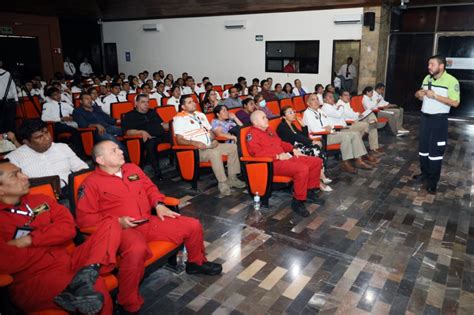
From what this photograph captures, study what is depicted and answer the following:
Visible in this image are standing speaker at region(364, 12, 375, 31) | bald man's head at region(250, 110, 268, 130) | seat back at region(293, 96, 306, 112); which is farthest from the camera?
standing speaker at region(364, 12, 375, 31)

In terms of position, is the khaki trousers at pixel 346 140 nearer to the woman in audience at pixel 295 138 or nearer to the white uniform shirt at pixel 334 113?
the white uniform shirt at pixel 334 113

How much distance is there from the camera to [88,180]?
2410mm

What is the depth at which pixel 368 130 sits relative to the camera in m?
5.93

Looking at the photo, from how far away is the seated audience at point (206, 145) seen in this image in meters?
4.40

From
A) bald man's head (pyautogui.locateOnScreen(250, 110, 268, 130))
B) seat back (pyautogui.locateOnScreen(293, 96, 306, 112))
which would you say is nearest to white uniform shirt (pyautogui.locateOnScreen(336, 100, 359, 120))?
seat back (pyautogui.locateOnScreen(293, 96, 306, 112))

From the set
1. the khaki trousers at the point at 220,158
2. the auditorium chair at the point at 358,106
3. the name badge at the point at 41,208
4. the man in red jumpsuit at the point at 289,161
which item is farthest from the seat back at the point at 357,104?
the name badge at the point at 41,208

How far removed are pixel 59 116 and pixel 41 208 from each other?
4.33 metres

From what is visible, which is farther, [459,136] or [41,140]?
[459,136]

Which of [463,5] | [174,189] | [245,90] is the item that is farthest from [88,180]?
[463,5]

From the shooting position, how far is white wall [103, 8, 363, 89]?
408 inches

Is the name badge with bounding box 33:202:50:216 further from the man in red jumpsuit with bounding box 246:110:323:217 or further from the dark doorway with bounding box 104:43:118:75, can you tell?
→ the dark doorway with bounding box 104:43:118:75

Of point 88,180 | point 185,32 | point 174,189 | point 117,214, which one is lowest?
point 174,189

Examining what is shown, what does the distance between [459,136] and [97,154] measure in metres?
7.28

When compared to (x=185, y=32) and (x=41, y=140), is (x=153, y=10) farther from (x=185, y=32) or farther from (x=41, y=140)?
(x=41, y=140)
